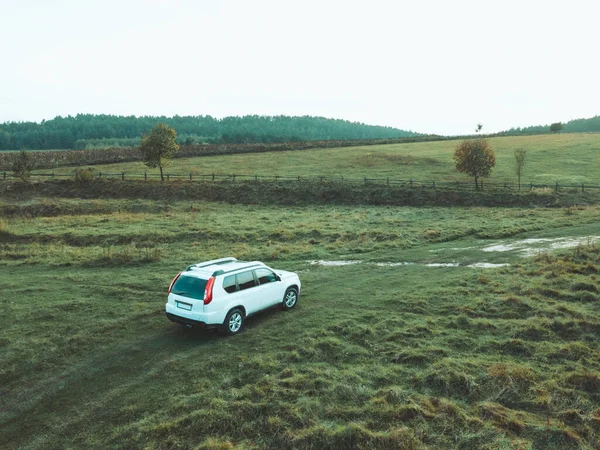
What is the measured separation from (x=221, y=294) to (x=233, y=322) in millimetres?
965

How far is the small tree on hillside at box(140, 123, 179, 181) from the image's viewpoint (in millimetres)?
56406

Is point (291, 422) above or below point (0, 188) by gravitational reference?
below

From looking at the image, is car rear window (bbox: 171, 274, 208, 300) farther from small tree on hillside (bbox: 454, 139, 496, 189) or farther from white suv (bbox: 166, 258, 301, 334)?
small tree on hillside (bbox: 454, 139, 496, 189)

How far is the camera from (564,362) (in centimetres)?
1034

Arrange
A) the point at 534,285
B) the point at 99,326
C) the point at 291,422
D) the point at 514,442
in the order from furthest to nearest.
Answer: the point at 534,285 → the point at 99,326 → the point at 291,422 → the point at 514,442

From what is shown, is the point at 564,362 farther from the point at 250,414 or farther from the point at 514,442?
the point at 250,414

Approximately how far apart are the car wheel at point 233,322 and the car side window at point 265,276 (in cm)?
129

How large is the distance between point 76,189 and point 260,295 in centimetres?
4759

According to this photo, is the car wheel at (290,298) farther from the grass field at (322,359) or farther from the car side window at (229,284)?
the car side window at (229,284)

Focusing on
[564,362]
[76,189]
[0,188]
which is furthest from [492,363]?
[0,188]

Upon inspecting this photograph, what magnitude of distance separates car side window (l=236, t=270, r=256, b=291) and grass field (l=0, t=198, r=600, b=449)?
1.24 meters

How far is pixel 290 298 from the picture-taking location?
1456cm

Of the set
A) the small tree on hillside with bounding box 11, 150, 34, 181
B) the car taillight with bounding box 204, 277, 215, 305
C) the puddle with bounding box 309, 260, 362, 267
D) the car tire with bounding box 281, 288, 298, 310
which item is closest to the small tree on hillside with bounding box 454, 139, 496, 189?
the puddle with bounding box 309, 260, 362, 267

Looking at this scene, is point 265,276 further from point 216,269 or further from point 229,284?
point 216,269
